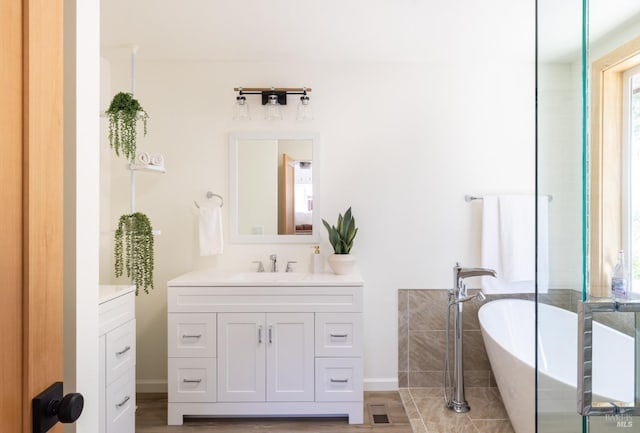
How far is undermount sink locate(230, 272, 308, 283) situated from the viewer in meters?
2.52

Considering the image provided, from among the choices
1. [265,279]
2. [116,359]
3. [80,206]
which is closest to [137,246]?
[116,359]

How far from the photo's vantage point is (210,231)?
9.33 feet

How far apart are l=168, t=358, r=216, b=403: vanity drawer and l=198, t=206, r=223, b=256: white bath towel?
0.78 meters

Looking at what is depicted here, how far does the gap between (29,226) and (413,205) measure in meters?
2.65

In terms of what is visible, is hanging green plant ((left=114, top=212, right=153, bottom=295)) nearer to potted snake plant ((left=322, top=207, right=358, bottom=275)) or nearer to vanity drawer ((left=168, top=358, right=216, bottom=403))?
vanity drawer ((left=168, top=358, right=216, bottom=403))

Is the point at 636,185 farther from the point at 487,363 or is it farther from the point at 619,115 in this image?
the point at 487,363

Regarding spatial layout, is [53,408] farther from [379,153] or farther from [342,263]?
[379,153]

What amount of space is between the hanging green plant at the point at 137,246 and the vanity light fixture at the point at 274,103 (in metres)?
1.11

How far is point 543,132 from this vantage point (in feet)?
2.85

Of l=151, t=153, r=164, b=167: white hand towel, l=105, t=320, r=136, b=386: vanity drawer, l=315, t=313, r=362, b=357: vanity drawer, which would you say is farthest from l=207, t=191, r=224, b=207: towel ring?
l=315, t=313, r=362, b=357: vanity drawer

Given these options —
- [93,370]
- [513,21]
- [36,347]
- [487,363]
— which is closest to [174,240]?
[93,370]

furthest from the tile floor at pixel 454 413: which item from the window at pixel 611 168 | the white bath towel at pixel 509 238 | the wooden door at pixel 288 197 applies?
the window at pixel 611 168

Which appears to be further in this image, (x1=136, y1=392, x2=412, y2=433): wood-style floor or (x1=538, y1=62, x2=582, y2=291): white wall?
(x1=136, y1=392, x2=412, y2=433): wood-style floor

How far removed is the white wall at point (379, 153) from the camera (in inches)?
116
